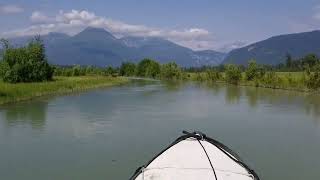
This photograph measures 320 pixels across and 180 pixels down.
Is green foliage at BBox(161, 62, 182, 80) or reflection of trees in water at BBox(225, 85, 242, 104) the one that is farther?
green foliage at BBox(161, 62, 182, 80)

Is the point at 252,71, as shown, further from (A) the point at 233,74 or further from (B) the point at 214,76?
(B) the point at 214,76

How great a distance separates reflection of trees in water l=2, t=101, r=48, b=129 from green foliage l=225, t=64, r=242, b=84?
45.1 metres

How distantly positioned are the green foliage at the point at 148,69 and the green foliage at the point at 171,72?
275 inches

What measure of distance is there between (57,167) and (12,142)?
180 inches

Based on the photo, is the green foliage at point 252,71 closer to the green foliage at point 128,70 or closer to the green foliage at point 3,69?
the green foliage at point 3,69

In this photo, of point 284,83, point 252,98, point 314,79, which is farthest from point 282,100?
point 284,83

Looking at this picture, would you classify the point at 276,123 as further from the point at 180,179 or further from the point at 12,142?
the point at 180,179

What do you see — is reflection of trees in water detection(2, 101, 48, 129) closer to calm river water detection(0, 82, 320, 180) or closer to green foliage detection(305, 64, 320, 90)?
calm river water detection(0, 82, 320, 180)

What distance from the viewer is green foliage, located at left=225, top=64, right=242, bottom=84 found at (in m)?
71.4

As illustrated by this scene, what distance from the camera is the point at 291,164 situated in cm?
1260

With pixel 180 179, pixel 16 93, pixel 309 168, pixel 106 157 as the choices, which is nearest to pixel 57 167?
pixel 106 157

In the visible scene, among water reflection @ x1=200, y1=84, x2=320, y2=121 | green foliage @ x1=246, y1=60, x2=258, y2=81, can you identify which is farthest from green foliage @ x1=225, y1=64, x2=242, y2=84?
water reflection @ x1=200, y1=84, x2=320, y2=121

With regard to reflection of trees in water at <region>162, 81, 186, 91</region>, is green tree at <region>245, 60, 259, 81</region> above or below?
above

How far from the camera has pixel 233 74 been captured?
71.8m
